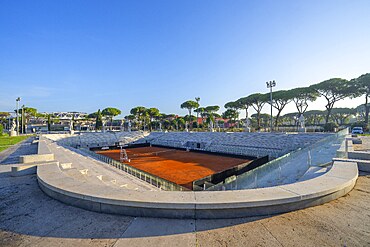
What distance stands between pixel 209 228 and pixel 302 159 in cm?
584

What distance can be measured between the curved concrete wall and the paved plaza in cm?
10

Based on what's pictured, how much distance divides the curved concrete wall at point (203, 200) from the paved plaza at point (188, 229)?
0.33 feet

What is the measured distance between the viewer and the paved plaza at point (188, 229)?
2.00 metres

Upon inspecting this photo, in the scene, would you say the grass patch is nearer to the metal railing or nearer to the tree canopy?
the metal railing

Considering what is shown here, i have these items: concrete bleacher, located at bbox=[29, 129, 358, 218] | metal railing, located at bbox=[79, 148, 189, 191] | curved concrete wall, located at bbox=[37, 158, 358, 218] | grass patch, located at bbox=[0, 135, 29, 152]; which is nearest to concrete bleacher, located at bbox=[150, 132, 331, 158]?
metal railing, located at bbox=[79, 148, 189, 191]

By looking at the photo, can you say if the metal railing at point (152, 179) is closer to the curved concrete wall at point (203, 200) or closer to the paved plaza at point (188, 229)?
the curved concrete wall at point (203, 200)

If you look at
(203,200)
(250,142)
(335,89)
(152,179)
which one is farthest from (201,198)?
(335,89)

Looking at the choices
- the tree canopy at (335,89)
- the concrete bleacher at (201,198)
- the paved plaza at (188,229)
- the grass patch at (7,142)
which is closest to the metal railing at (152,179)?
the concrete bleacher at (201,198)

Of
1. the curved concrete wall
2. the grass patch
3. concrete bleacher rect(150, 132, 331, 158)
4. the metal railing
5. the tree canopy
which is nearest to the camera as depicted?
the curved concrete wall

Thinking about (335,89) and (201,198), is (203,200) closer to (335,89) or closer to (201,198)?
(201,198)

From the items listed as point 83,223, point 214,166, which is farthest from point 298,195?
point 214,166

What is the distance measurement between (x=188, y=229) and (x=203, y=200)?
470 millimetres

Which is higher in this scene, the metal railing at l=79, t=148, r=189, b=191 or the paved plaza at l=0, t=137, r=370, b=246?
the paved plaza at l=0, t=137, r=370, b=246

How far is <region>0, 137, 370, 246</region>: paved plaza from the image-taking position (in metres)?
2.00
